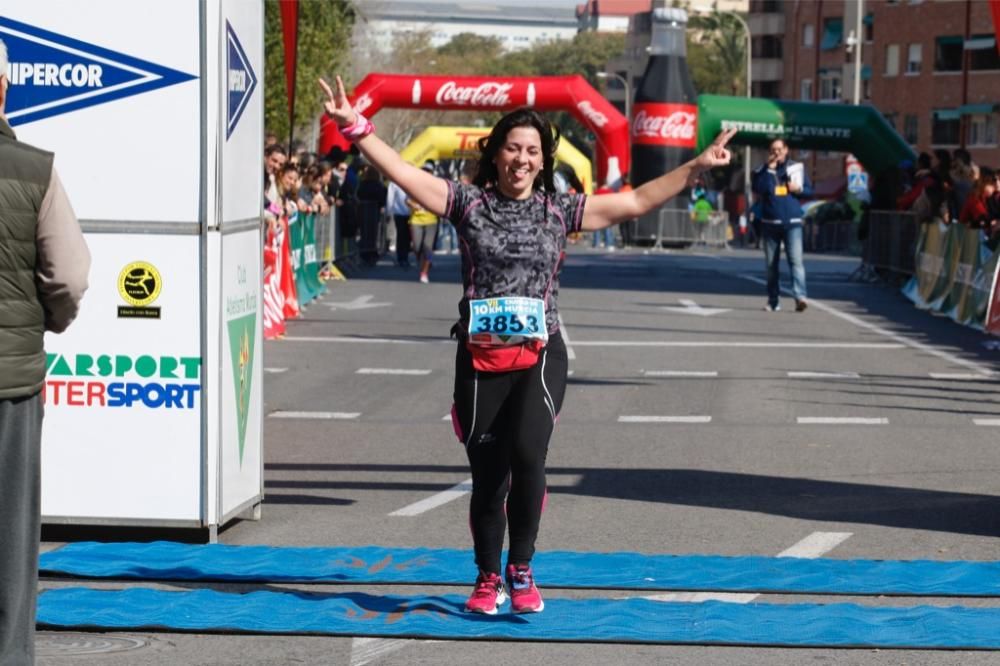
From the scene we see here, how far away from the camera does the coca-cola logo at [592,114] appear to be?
41281 millimetres

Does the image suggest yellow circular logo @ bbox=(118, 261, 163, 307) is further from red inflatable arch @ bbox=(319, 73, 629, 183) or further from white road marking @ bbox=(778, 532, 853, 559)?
red inflatable arch @ bbox=(319, 73, 629, 183)

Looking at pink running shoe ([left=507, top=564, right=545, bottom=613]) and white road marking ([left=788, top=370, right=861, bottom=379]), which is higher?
pink running shoe ([left=507, top=564, right=545, bottom=613])

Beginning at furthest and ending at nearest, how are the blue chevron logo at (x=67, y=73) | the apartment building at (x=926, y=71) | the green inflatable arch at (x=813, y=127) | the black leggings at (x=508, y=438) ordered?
the apartment building at (x=926, y=71) → the green inflatable arch at (x=813, y=127) → the blue chevron logo at (x=67, y=73) → the black leggings at (x=508, y=438)

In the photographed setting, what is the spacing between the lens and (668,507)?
981 centimetres

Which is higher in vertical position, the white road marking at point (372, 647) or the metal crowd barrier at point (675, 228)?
the metal crowd barrier at point (675, 228)

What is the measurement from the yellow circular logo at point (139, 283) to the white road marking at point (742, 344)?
11.3 metres

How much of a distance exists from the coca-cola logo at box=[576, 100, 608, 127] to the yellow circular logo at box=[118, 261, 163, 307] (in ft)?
108

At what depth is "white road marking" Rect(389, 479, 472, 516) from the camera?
379 inches

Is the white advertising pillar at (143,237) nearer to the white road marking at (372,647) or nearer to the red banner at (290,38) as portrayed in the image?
the white road marking at (372,647)

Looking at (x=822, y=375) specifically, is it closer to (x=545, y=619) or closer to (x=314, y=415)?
(x=314, y=415)

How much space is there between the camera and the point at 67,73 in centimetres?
831

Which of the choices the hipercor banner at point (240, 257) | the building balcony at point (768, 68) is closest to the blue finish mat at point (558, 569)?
the hipercor banner at point (240, 257)

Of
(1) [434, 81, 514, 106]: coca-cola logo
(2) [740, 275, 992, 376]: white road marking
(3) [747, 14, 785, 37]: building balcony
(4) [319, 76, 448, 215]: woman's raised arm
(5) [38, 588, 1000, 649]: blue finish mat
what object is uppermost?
(3) [747, 14, 785, 37]: building balcony

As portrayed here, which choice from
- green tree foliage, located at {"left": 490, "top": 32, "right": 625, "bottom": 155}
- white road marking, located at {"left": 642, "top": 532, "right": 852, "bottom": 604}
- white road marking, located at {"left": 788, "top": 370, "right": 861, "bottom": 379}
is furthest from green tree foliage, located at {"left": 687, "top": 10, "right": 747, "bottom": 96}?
white road marking, located at {"left": 642, "top": 532, "right": 852, "bottom": 604}
